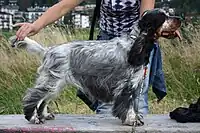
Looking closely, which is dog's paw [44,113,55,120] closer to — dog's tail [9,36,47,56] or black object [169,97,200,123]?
dog's tail [9,36,47,56]

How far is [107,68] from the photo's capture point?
379cm

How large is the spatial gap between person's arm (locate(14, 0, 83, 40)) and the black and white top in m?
0.25

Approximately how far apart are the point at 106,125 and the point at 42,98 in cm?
47

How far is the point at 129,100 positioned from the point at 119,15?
0.76 metres

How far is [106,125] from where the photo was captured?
3943mm

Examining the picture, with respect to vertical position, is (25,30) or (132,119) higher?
(25,30)

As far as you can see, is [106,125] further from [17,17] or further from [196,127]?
[17,17]

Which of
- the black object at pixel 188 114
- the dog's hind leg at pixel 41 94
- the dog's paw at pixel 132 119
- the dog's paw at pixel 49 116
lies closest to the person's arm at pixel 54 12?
the dog's hind leg at pixel 41 94

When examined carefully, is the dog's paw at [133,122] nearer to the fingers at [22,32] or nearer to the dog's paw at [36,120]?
the dog's paw at [36,120]

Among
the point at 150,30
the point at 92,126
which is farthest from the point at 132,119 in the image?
the point at 150,30

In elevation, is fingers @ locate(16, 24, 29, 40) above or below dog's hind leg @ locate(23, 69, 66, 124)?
above

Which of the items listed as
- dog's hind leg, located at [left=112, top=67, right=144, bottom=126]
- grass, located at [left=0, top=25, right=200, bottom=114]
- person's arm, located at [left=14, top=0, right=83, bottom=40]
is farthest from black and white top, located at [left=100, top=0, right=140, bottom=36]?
grass, located at [left=0, top=25, right=200, bottom=114]

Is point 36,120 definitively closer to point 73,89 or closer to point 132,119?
point 132,119

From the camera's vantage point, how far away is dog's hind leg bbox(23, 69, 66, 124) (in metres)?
3.78
